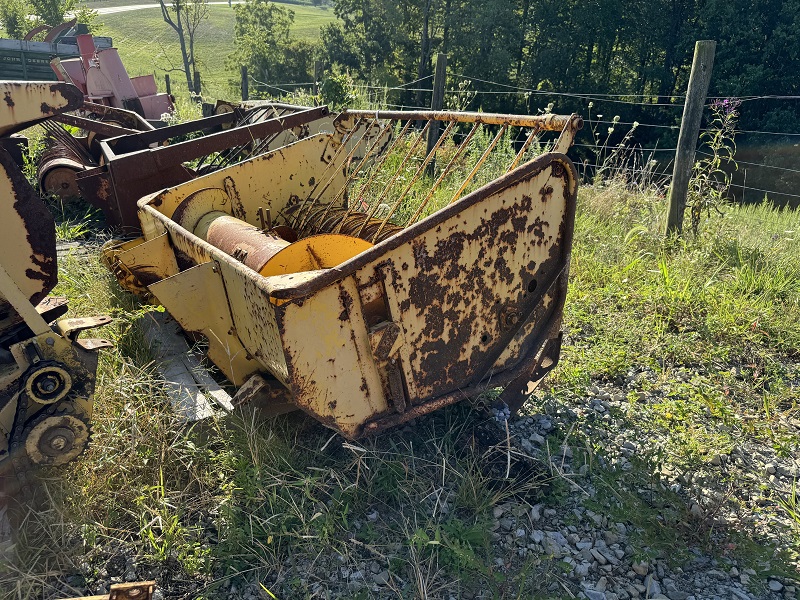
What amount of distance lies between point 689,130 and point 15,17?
31.4 m

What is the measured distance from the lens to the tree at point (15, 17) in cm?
2655

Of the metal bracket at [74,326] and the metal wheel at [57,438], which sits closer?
the metal wheel at [57,438]

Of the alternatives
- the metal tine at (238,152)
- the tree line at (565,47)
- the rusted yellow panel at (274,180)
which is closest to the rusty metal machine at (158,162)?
the metal tine at (238,152)

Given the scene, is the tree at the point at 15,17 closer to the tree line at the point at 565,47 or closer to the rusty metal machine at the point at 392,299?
the tree line at the point at 565,47

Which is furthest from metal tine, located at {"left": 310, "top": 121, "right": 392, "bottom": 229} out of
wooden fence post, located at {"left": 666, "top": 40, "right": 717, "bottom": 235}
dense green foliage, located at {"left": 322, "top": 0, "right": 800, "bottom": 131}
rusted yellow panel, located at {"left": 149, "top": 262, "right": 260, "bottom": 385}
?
dense green foliage, located at {"left": 322, "top": 0, "right": 800, "bottom": 131}

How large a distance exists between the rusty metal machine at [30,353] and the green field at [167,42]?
31456mm

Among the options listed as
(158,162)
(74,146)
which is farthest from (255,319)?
(74,146)

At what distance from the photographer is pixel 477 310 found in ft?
8.63

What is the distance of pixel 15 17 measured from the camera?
2691 cm

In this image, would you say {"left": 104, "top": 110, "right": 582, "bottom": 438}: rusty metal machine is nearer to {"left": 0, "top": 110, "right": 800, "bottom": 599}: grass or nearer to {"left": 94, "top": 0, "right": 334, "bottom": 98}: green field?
{"left": 0, "top": 110, "right": 800, "bottom": 599}: grass

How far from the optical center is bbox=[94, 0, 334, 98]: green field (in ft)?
135

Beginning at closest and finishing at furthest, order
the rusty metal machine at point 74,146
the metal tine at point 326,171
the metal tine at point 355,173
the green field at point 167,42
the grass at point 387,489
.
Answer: the grass at point 387,489 < the metal tine at point 355,173 < the metal tine at point 326,171 < the rusty metal machine at point 74,146 < the green field at point 167,42

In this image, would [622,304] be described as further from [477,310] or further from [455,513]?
[455,513]

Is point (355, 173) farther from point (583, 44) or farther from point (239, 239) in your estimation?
point (583, 44)
